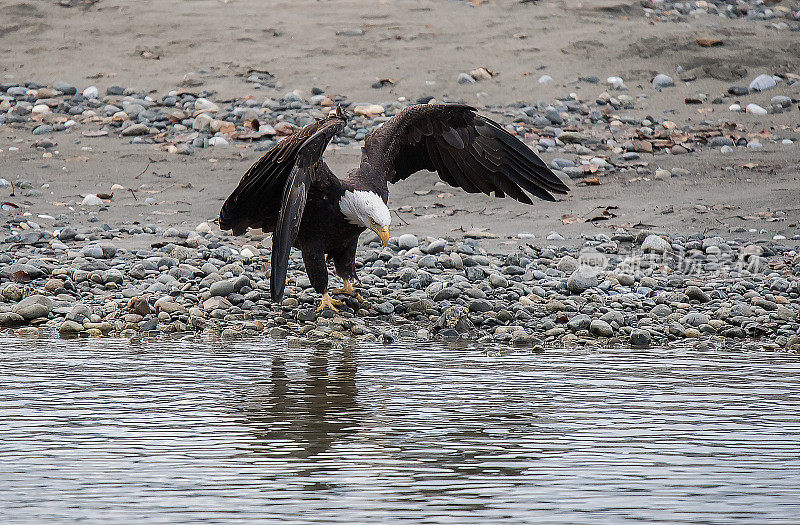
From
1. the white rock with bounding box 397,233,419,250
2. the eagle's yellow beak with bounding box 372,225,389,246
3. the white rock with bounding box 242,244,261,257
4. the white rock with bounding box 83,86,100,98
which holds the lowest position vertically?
the white rock with bounding box 242,244,261,257

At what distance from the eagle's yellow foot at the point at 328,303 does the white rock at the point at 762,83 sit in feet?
19.9

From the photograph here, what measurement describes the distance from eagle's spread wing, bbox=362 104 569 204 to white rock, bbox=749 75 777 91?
5040 mm

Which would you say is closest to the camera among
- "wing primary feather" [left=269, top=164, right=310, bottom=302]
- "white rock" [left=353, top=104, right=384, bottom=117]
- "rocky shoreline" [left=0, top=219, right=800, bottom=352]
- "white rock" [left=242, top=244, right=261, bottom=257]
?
"wing primary feather" [left=269, top=164, right=310, bottom=302]

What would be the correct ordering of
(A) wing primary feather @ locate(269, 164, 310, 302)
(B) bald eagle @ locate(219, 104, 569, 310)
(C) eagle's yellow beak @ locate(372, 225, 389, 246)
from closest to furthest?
(A) wing primary feather @ locate(269, 164, 310, 302)
(B) bald eagle @ locate(219, 104, 569, 310)
(C) eagle's yellow beak @ locate(372, 225, 389, 246)

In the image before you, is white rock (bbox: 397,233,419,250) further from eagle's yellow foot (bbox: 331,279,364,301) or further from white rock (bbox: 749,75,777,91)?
white rock (bbox: 749,75,777,91)

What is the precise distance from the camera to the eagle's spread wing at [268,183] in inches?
228

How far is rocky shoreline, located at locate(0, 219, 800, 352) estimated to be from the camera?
621cm

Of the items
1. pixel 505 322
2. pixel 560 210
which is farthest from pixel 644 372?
pixel 560 210

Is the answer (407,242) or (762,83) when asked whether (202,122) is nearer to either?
(407,242)

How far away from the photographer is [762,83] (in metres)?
11.1

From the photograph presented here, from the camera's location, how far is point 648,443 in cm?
377

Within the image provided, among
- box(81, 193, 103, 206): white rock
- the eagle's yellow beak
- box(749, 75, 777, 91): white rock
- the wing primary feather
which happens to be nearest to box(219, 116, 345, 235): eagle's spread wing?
the wing primary feather

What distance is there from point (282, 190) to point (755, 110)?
5917 mm

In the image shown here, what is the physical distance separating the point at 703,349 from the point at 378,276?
221 centimetres
